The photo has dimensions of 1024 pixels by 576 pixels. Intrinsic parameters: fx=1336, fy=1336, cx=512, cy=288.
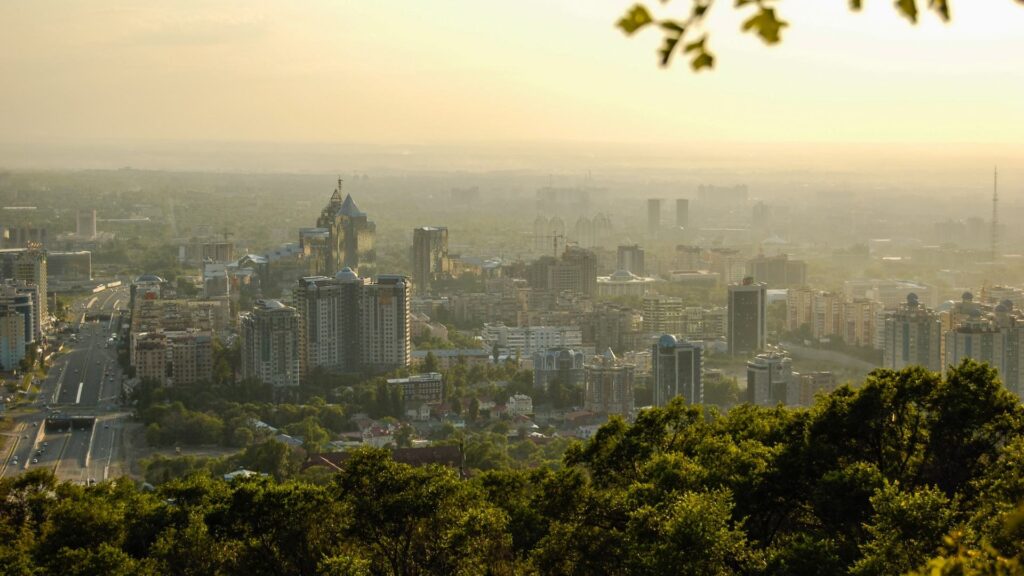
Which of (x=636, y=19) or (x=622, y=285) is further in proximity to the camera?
(x=622, y=285)

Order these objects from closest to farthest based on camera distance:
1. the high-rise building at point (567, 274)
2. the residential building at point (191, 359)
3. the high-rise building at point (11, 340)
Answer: the residential building at point (191, 359)
the high-rise building at point (11, 340)
the high-rise building at point (567, 274)

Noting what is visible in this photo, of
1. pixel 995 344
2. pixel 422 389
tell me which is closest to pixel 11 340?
pixel 422 389

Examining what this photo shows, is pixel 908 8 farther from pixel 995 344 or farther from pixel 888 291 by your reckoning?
pixel 888 291

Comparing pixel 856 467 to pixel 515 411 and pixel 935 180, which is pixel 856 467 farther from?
pixel 935 180

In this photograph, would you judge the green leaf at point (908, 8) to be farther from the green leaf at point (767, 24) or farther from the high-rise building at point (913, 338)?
the high-rise building at point (913, 338)

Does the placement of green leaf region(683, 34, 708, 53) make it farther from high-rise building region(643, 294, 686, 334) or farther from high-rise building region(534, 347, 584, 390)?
high-rise building region(643, 294, 686, 334)

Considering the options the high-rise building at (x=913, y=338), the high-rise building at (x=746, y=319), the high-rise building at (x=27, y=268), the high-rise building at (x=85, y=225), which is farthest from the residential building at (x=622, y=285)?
the high-rise building at (x=85, y=225)

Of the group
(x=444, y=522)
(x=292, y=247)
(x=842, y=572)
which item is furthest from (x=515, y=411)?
(x=292, y=247)
